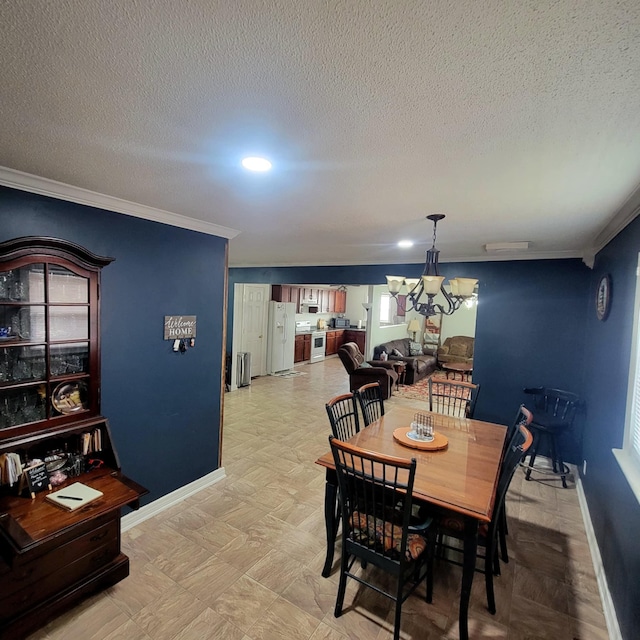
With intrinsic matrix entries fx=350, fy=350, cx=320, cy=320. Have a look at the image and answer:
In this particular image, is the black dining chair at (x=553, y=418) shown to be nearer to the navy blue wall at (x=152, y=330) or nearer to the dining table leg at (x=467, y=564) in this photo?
the dining table leg at (x=467, y=564)

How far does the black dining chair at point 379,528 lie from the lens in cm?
172

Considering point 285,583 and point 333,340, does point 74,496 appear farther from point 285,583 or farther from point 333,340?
point 333,340

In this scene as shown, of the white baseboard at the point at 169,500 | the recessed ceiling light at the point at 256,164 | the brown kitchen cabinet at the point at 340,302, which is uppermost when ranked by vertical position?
the recessed ceiling light at the point at 256,164

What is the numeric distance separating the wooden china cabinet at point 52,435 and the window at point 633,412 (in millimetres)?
2680

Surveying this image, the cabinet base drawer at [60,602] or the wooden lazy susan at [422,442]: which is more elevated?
the wooden lazy susan at [422,442]

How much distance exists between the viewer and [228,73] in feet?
3.19

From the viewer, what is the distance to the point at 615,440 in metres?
2.18

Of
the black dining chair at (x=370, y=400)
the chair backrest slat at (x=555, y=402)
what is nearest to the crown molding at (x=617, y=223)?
the chair backrest slat at (x=555, y=402)

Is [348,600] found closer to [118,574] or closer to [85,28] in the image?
[118,574]

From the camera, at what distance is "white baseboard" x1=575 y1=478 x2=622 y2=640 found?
1818 mm

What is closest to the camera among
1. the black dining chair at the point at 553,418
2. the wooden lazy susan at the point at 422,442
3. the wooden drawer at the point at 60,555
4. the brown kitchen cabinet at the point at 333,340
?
the wooden drawer at the point at 60,555

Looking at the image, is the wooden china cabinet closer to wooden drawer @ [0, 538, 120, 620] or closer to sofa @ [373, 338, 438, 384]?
wooden drawer @ [0, 538, 120, 620]

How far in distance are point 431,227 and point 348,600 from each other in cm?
257

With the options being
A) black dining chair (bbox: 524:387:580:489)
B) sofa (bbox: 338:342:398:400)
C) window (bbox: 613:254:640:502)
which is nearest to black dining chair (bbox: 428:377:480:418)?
black dining chair (bbox: 524:387:580:489)
